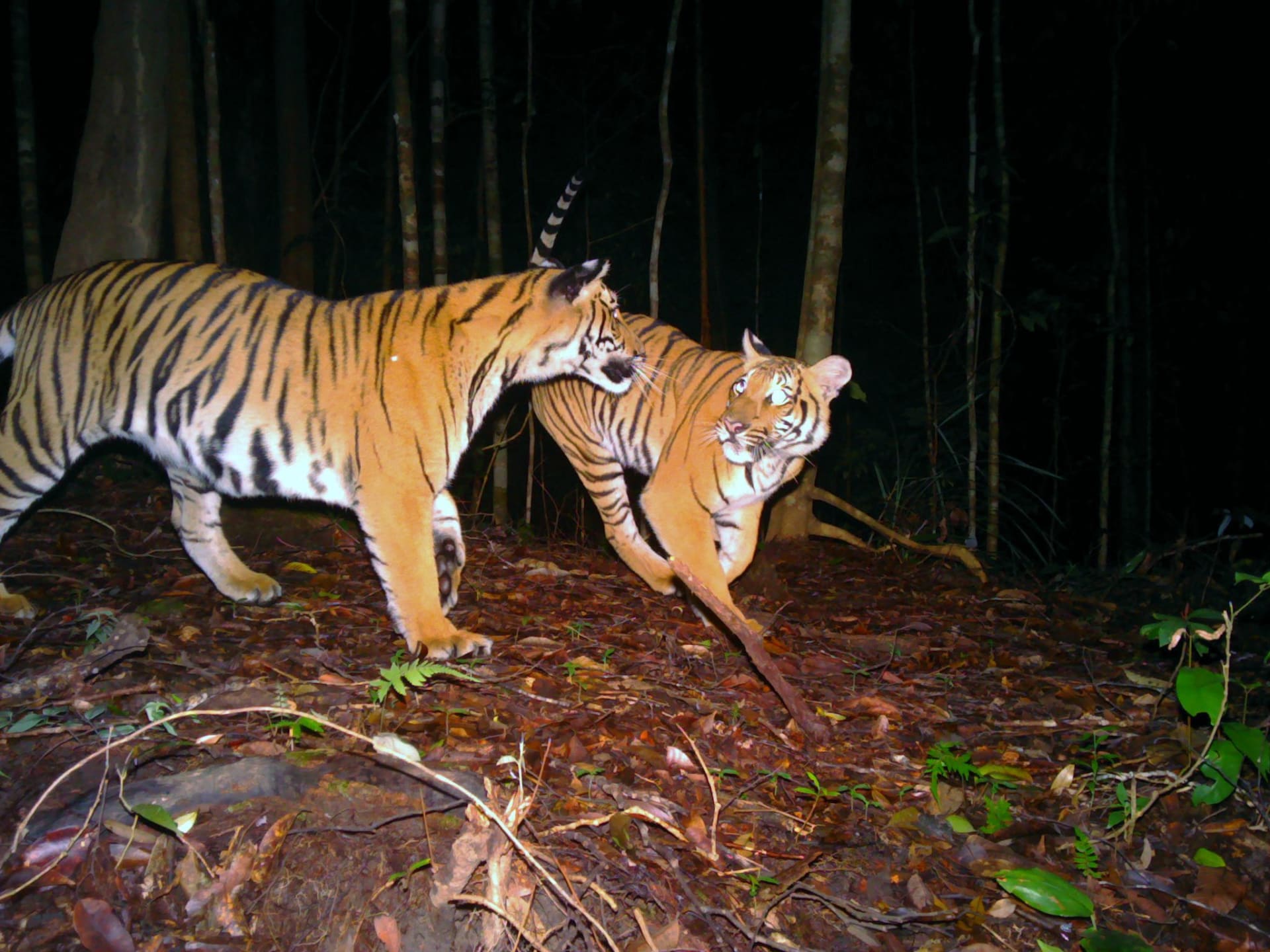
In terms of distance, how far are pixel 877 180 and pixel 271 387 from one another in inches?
351

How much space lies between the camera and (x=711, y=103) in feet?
31.0

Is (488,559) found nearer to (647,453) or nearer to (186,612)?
(647,453)

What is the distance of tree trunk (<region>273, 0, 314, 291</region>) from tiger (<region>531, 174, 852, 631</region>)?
1.78 meters

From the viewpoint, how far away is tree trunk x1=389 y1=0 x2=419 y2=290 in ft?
17.8

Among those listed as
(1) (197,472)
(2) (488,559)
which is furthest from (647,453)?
(1) (197,472)

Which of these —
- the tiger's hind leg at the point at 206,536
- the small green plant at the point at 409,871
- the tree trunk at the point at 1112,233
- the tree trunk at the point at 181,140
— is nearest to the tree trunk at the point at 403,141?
the tree trunk at the point at 181,140

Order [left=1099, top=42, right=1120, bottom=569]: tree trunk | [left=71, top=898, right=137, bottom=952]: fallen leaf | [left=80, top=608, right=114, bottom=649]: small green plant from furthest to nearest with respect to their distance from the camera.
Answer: [left=1099, top=42, right=1120, bottom=569]: tree trunk → [left=80, top=608, right=114, bottom=649]: small green plant → [left=71, top=898, right=137, bottom=952]: fallen leaf

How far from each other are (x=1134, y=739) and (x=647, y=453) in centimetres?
296

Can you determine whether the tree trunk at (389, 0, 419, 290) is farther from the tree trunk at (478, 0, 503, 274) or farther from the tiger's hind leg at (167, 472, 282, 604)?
the tiger's hind leg at (167, 472, 282, 604)

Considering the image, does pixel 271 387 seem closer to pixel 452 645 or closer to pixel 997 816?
pixel 452 645

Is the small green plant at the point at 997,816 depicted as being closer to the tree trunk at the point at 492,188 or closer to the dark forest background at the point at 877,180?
the tree trunk at the point at 492,188

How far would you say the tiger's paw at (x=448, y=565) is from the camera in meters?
4.11

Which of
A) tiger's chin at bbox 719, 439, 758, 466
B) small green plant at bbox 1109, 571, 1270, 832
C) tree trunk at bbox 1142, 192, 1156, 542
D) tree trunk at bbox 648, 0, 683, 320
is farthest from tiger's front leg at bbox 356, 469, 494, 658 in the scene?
tree trunk at bbox 1142, 192, 1156, 542

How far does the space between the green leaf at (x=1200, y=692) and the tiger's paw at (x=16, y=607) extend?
4333 mm
